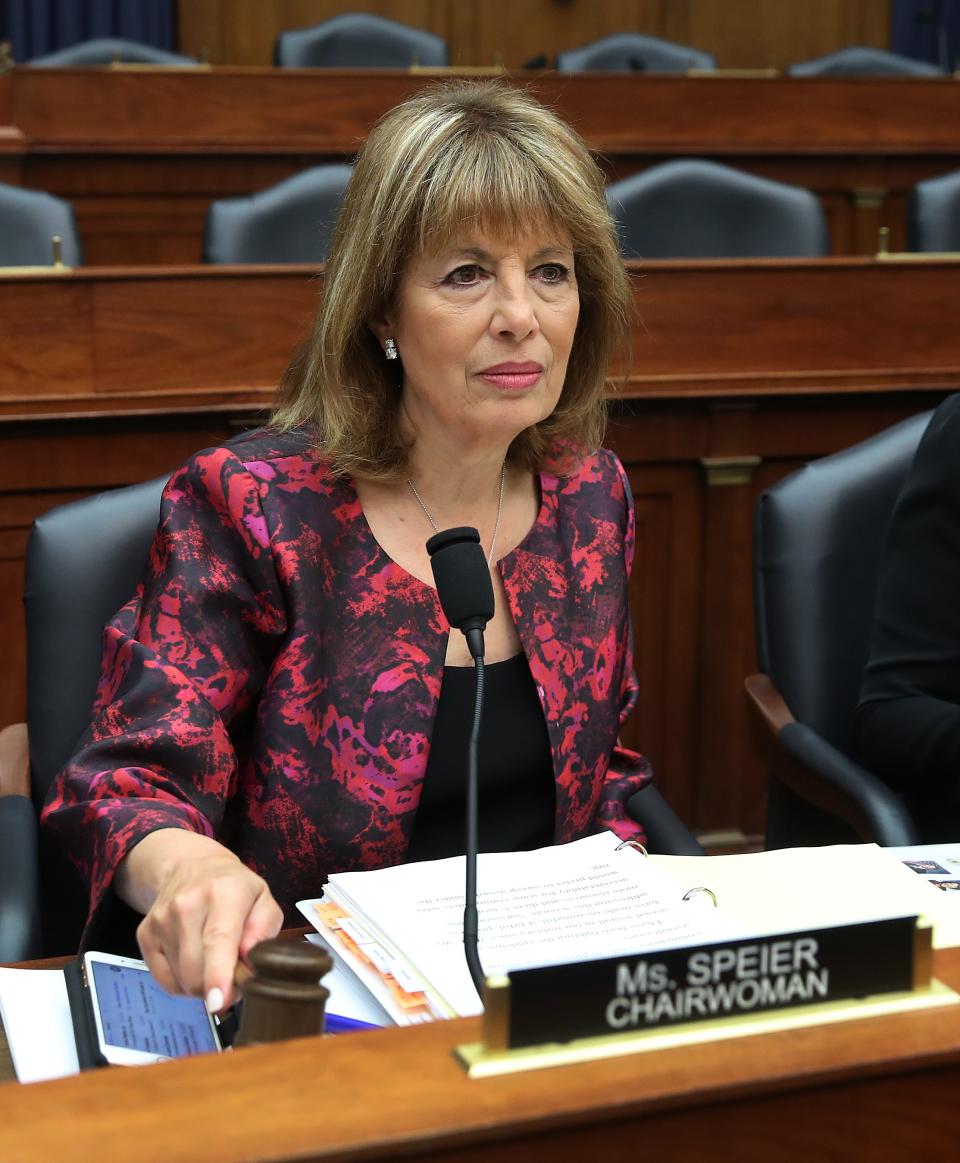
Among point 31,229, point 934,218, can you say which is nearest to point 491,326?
point 31,229

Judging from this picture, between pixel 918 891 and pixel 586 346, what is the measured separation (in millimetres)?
678

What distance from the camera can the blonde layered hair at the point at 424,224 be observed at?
133cm

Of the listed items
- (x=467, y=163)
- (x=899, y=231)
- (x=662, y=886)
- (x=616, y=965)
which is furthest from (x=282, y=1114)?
(x=899, y=231)

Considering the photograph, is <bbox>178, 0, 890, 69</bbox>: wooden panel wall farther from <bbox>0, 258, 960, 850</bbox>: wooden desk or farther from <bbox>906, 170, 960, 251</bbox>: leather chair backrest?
<bbox>0, 258, 960, 850</bbox>: wooden desk

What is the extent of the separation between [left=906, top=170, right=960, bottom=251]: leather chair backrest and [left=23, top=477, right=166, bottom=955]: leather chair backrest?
2.32m

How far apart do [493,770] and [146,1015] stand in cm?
49

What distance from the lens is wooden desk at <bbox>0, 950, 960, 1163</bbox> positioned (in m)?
0.62

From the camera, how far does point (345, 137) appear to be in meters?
3.95

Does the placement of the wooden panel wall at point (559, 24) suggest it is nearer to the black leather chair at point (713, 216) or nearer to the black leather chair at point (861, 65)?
the black leather chair at point (861, 65)

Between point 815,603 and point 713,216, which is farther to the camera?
point 713,216

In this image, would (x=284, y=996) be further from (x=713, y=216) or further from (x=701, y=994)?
(x=713, y=216)

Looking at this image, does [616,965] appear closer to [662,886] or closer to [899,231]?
[662,886]

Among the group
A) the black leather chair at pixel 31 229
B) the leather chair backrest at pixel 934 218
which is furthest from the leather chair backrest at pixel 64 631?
the leather chair backrest at pixel 934 218

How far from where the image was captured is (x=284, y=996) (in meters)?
0.73
